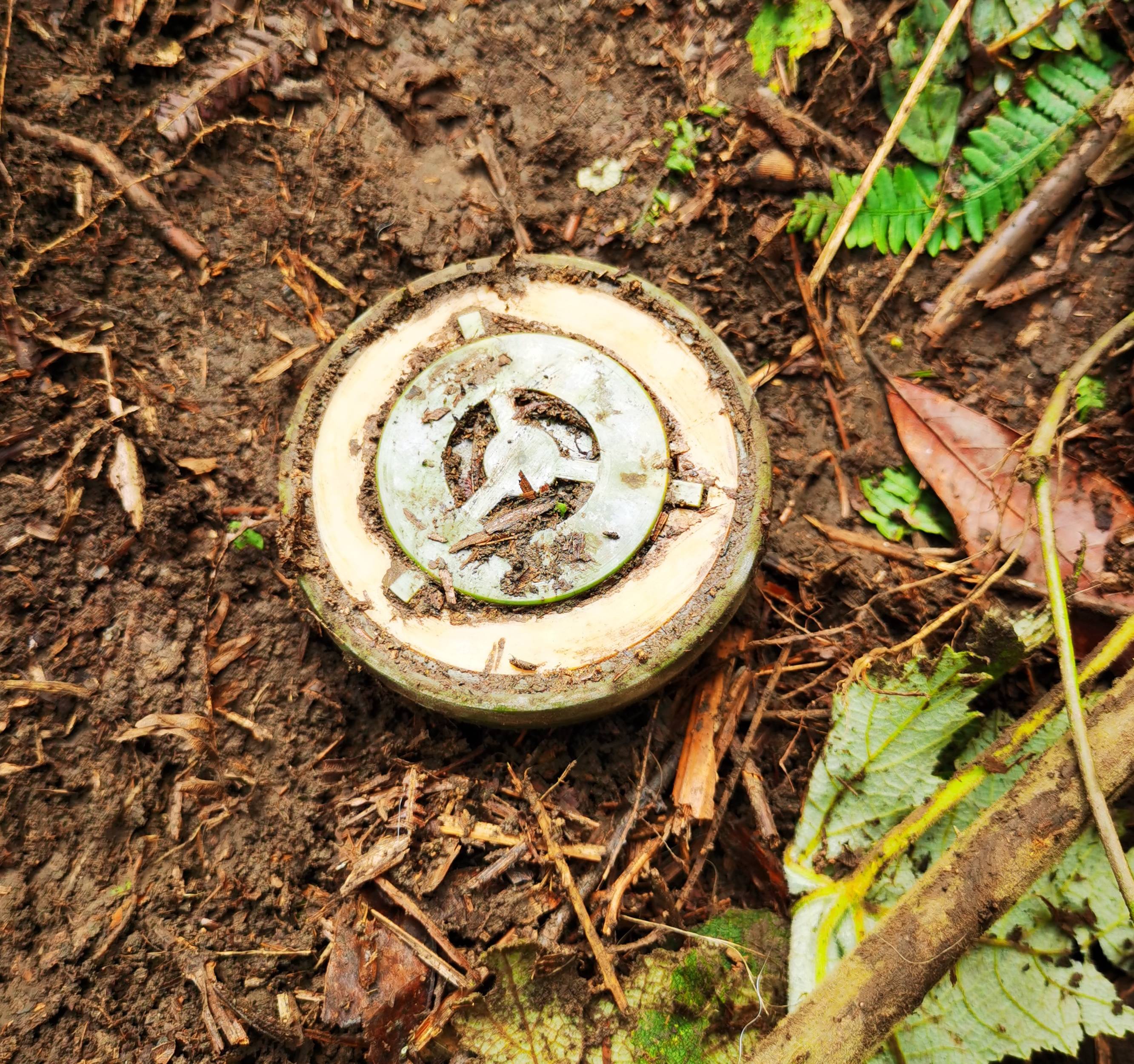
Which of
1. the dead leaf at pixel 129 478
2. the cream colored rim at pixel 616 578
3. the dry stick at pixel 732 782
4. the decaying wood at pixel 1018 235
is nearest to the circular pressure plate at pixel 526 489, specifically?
the cream colored rim at pixel 616 578

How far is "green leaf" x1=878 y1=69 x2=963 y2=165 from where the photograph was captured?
8.73 ft

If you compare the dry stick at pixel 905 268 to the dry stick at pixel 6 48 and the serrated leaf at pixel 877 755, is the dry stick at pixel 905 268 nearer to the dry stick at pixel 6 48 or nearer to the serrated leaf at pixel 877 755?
the serrated leaf at pixel 877 755

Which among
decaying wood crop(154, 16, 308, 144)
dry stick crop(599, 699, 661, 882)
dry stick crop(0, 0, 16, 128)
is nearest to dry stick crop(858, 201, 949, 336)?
dry stick crop(599, 699, 661, 882)

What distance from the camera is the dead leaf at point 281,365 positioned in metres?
2.64

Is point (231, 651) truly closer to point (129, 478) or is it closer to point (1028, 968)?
point (129, 478)

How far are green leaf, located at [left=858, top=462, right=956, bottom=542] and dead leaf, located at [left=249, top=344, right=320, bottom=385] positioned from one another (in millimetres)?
1912

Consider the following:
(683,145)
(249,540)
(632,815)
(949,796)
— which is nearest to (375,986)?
(632,815)

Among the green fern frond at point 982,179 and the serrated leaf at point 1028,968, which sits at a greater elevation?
the green fern frond at point 982,179

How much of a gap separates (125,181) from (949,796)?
10.1ft

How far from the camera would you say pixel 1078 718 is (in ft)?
6.04

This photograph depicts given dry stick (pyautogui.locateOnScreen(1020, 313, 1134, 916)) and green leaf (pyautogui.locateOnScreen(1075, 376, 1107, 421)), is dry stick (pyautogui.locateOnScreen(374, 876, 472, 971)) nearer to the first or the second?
dry stick (pyautogui.locateOnScreen(1020, 313, 1134, 916))

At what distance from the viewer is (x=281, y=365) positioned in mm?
2660

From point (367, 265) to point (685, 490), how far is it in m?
1.44

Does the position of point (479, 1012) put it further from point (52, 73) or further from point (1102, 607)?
point (52, 73)
